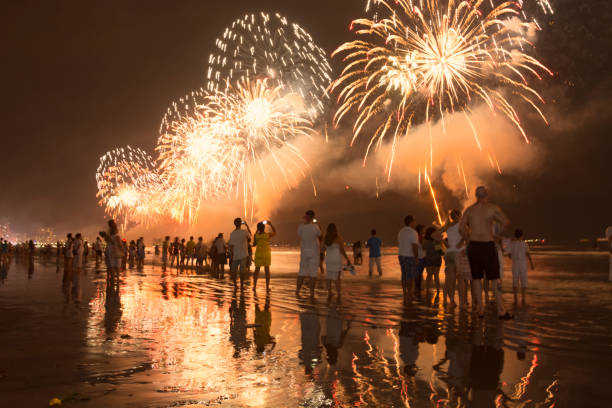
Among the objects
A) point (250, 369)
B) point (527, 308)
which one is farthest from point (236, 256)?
point (250, 369)

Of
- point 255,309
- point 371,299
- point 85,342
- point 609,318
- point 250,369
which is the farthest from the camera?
point 371,299

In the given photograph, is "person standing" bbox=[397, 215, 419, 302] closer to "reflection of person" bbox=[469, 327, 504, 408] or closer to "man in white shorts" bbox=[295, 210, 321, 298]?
"man in white shorts" bbox=[295, 210, 321, 298]

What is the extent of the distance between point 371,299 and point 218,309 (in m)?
3.77

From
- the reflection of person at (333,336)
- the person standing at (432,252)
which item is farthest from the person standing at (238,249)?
the reflection of person at (333,336)

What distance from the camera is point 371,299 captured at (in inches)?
505

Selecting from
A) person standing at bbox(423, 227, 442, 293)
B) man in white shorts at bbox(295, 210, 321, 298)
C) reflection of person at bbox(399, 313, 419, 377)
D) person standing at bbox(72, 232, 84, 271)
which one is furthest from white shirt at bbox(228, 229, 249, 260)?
person standing at bbox(72, 232, 84, 271)

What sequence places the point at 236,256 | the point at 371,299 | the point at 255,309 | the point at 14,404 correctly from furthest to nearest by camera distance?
the point at 236,256 < the point at 371,299 < the point at 255,309 < the point at 14,404

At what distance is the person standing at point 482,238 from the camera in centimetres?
912

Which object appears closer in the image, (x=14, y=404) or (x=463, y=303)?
(x=14, y=404)

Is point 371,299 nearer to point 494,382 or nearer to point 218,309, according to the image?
point 218,309

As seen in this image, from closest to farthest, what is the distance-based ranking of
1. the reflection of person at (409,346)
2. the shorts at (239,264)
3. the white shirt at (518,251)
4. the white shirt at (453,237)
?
the reflection of person at (409,346)
the white shirt at (453,237)
the white shirt at (518,251)
the shorts at (239,264)

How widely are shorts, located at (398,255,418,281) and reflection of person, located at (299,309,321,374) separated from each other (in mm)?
3136

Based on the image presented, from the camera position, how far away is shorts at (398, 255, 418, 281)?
12.8 meters

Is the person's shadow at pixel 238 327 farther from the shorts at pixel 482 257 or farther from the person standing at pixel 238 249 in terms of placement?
the shorts at pixel 482 257
